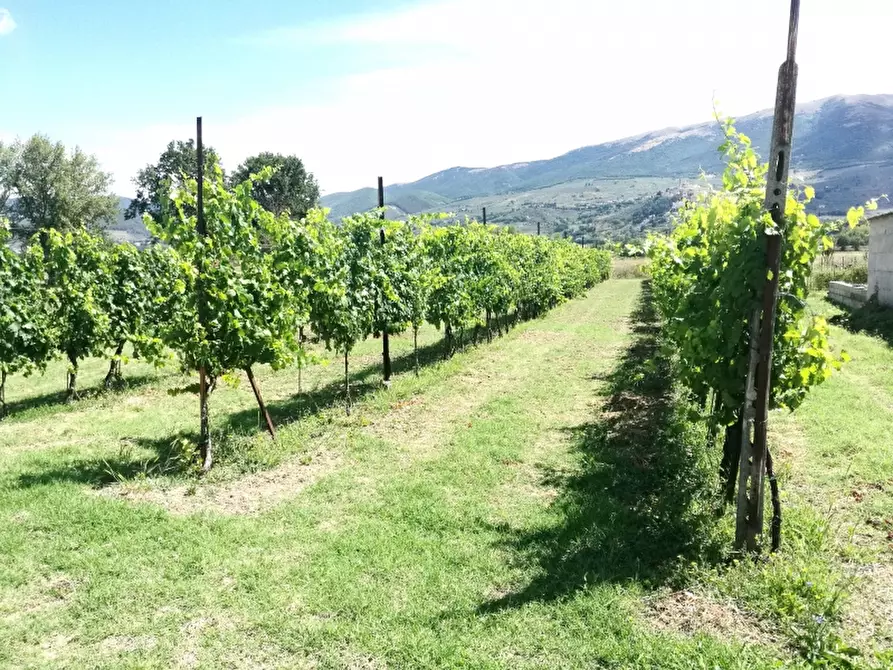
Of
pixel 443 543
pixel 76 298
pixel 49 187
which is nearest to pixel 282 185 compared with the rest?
pixel 49 187

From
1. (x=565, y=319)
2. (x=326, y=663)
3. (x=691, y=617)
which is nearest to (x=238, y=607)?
(x=326, y=663)

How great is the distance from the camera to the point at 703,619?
164 inches

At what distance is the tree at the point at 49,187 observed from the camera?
42406 mm

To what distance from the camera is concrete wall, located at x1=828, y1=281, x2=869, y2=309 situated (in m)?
20.8

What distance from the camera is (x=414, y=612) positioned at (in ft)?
14.6

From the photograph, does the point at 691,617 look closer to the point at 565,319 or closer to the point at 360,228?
the point at 360,228

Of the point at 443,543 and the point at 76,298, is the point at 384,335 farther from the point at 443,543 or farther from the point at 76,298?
→ the point at 443,543

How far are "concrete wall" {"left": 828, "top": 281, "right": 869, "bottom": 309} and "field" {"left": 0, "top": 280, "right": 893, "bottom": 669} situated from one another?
1257 centimetres

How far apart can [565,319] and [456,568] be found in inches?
818

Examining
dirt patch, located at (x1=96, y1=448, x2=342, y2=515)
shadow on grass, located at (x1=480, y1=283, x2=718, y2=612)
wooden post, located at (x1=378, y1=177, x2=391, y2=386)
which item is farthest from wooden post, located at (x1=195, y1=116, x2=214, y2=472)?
wooden post, located at (x1=378, y1=177, x2=391, y2=386)

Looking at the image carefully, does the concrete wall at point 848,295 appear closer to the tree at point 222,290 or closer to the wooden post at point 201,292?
the tree at point 222,290

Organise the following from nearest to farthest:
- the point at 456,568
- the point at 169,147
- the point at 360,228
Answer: the point at 456,568 < the point at 360,228 < the point at 169,147

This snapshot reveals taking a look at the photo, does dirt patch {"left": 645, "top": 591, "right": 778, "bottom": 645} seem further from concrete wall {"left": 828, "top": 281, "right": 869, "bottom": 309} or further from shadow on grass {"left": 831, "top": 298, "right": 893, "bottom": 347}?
concrete wall {"left": 828, "top": 281, "right": 869, "bottom": 309}

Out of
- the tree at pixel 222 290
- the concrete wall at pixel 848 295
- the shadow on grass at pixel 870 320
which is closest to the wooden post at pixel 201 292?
the tree at pixel 222 290
